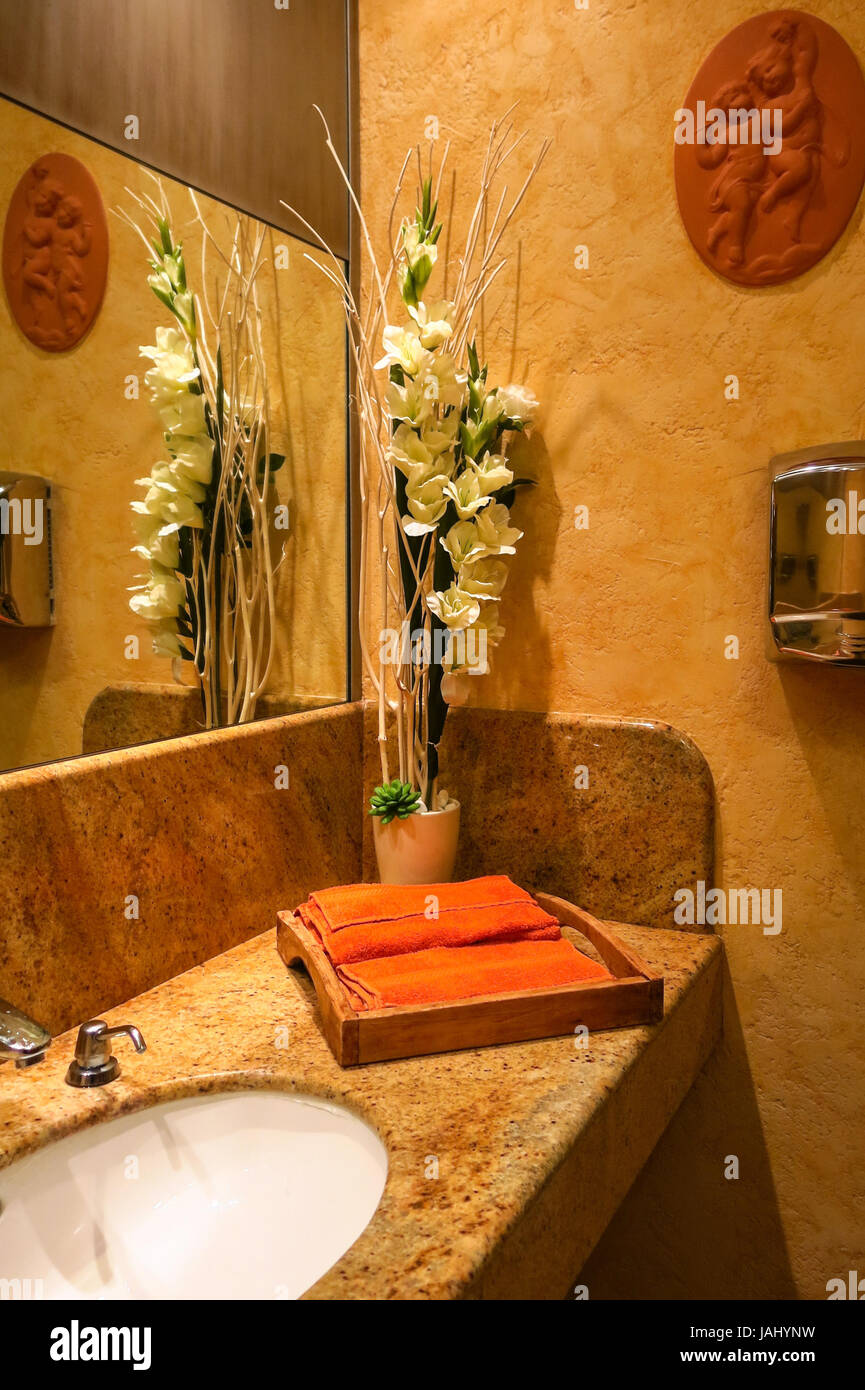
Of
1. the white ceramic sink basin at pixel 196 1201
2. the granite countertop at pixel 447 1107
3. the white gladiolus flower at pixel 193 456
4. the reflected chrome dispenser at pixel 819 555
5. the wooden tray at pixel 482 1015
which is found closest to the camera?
the granite countertop at pixel 447 1107

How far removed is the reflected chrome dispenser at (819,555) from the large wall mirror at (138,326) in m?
0.59

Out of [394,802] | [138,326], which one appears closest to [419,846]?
[394,802]

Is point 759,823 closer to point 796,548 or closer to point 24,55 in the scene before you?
point 796,548

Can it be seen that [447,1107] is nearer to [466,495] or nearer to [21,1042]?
[21,1042]

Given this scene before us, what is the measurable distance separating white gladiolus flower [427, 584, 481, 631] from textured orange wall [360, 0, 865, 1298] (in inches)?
6.2

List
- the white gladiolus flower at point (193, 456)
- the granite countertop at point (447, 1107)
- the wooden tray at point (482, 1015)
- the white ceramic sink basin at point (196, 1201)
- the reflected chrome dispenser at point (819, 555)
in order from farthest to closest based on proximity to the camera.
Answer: the white gladiolus flower at point (193, 456), the reflected chrome dispenser at point (819, 555), the wooden tray at point (482, 1015), the white ceramic sink basin at point (196, 1201), the granite countertop at point (447, 1107)

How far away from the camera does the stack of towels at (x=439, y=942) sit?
897 millimetres

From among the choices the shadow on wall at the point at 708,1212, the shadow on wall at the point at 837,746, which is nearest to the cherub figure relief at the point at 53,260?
the shadow on wall at the point at 837,746

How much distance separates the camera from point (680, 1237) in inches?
45.7

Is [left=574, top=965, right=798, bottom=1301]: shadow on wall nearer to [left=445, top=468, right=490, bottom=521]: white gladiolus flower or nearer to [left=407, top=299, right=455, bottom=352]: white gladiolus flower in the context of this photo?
[left=445, top=468, right=490, bottom=521]: white gladiolus flower

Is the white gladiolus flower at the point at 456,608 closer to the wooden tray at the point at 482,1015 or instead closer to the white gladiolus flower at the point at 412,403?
the white gladiolus flower at the point at 412,403
